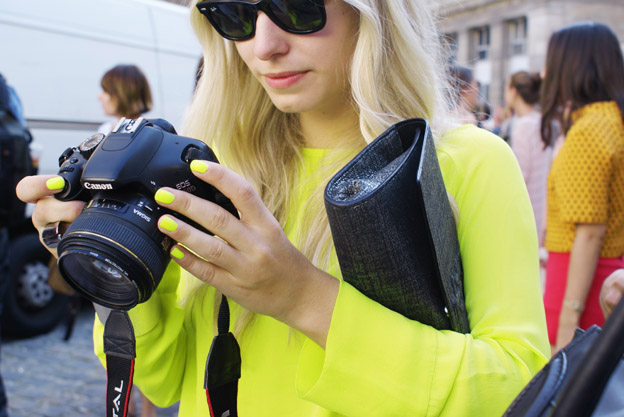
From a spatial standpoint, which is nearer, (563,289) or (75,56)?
(563,289)

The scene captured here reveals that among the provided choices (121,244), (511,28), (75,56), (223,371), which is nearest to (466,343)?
(223,371)

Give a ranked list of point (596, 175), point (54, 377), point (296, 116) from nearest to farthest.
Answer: point (296, 116)
point (596, 175)
point (54, 377)

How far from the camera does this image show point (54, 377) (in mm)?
3949

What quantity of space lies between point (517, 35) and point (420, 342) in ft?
83.2

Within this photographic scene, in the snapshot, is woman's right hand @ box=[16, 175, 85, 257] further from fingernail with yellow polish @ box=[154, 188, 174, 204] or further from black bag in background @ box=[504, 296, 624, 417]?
black bag in background @ box=[504, 296, 624, 417]

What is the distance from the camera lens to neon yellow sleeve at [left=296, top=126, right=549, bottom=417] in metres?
0.93

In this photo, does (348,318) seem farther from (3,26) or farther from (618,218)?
(3,26)

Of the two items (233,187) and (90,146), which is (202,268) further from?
(90,146)

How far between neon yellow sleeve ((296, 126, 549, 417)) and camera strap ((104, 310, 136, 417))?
0.42m

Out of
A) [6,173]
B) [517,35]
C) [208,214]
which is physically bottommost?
[517,35]

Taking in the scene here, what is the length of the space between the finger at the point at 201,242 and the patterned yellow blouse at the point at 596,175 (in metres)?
1.91

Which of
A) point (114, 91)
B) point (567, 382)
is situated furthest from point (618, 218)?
point (114, 91)

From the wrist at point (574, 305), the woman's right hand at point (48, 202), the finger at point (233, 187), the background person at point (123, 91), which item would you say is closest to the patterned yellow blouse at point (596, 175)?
the wrist at point (574, 305)

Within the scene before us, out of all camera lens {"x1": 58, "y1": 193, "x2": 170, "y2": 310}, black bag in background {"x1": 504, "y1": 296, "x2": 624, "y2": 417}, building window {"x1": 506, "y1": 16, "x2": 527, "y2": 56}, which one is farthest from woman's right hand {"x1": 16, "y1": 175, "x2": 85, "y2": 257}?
building window {"x1": 506, "y1": 16, "x2": 527, "y2": 56}
